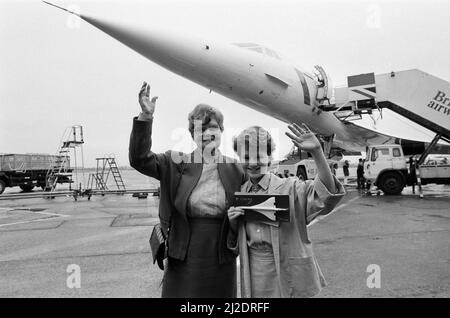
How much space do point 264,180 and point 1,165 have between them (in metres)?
22.9

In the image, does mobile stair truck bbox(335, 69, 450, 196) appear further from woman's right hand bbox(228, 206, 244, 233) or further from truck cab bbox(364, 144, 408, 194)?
woman's right hand bbox(228, 206, 244, 233)

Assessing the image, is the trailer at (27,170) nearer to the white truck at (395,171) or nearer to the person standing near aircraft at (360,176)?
the person standing near aircraft at (360,176)

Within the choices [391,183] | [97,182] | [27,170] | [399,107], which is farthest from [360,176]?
[27,170]

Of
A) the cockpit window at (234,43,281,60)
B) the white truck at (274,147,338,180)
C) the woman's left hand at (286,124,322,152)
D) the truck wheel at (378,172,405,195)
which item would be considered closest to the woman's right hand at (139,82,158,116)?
the woman's left hand at (286,124,322,152)

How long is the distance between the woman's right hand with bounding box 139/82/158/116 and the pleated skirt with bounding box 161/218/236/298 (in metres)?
0.65

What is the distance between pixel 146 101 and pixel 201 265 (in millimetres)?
964

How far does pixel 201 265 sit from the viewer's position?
1.91 meters

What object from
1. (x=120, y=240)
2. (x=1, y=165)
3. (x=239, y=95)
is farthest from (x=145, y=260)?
(x=1, y=165)

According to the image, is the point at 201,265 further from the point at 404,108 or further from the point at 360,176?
the point at 360,176

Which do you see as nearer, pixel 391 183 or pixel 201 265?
pixel 201 265

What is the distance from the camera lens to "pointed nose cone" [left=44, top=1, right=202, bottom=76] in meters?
6.64

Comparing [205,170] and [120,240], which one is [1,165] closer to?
[120,240]

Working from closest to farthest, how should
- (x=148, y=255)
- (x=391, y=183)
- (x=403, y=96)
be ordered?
(x=148, y=255)
(x=403, y=96)
(x=391, y=183)

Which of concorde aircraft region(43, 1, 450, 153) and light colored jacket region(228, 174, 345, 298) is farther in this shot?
concorde aircraft region(43, 1, 450, 153)
